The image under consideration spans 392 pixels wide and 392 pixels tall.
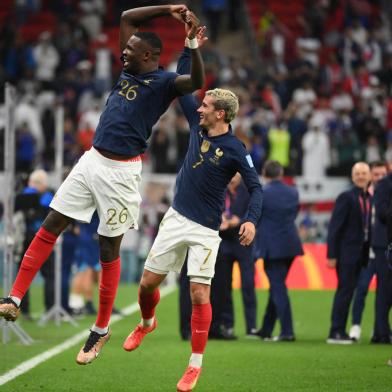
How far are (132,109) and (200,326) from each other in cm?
198

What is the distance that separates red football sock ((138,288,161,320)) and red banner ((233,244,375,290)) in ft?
39.4

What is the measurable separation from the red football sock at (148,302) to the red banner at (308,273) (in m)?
12.0

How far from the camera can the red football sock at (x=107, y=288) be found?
10.4 meters

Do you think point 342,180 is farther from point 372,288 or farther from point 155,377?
point 155,377

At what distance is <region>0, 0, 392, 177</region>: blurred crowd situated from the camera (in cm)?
2595

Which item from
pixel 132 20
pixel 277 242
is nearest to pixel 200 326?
pixel 132 20

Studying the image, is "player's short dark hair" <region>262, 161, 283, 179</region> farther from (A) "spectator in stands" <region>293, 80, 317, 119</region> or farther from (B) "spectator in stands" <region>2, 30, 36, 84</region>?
(B) "spectator in stands" <region>2, 30, 36, 84</region>

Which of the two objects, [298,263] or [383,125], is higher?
[383,125]

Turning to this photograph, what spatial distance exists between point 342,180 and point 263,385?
574 inches

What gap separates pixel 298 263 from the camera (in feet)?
75.6

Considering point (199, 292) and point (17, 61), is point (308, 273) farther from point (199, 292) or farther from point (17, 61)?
point (199, 292)

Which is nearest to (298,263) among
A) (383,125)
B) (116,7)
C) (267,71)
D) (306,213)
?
(306,213)

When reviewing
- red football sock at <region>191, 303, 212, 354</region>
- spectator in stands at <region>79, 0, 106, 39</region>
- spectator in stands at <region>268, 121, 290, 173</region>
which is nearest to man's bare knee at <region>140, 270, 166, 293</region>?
red football sock at <region>191, 303, 212, 354</region>

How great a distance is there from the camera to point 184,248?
416 inches
